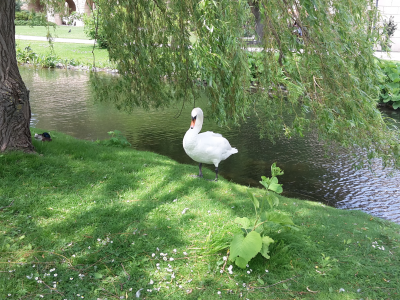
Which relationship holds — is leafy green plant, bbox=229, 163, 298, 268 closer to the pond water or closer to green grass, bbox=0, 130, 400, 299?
green grass, bbox=0, 130, 400, 299

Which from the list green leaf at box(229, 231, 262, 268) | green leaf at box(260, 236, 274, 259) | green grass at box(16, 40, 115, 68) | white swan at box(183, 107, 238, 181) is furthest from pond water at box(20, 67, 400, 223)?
green grass at box(16, 40, 115, 68)

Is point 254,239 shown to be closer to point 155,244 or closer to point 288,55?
point 155,244

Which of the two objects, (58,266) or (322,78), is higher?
(322,78)

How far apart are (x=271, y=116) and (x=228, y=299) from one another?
4.04 metres

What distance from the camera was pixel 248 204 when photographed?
4648 millimetres

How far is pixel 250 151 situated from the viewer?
9.69 m

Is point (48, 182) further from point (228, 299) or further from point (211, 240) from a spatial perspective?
point (228, 299)

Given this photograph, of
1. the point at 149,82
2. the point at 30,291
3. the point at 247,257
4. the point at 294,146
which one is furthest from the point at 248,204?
the point at 294,146

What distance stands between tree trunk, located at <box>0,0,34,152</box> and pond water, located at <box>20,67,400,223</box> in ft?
14.8

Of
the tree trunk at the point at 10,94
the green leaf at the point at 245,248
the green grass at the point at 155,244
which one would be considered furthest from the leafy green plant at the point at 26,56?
the green leaf at the point at 245,248

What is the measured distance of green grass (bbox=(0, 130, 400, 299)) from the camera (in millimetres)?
2938

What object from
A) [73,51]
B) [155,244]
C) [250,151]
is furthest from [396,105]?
[73,51]

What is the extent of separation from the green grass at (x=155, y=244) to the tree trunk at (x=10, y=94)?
28cm

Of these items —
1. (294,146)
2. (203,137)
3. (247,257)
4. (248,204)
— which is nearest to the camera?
(247,257)
